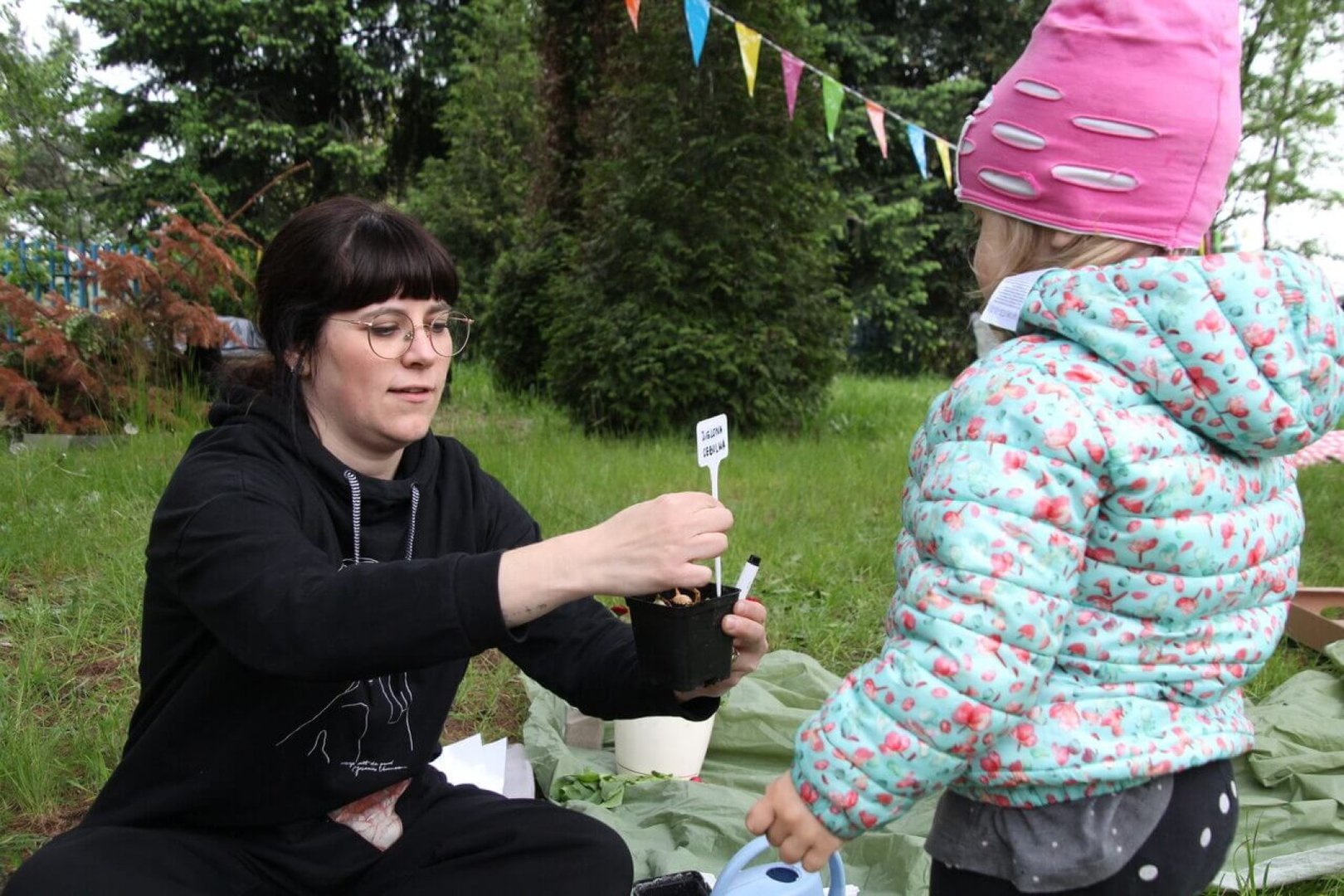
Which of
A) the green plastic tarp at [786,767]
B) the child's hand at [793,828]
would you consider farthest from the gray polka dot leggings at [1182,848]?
the green plastic tarp at [786,767]

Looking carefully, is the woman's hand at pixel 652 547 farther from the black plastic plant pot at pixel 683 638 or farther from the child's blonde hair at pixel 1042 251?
the child's blonde hair at pixel 1042 251

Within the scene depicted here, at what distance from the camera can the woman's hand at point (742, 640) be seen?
5.00 feet

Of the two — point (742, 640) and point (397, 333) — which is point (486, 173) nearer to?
point (397, 333)

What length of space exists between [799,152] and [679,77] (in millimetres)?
881

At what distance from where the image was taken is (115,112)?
56.4 ft

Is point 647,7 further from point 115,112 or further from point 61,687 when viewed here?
point 115,112

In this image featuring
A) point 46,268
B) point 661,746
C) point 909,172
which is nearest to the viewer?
point 661,746

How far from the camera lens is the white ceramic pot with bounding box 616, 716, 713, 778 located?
8.81ft

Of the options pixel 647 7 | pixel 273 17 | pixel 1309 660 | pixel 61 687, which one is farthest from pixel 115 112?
pixel 1309 660

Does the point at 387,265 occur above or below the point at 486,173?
below

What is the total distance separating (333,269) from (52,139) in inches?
732

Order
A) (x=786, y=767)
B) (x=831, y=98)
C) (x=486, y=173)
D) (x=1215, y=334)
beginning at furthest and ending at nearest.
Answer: (x=486, y=173), (x=831, y=98), (x=786, y=767), (x=1215, y=334)

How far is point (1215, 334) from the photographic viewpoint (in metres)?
1.17

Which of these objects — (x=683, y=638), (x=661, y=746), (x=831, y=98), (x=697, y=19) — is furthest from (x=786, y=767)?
(x=831, y=98)
